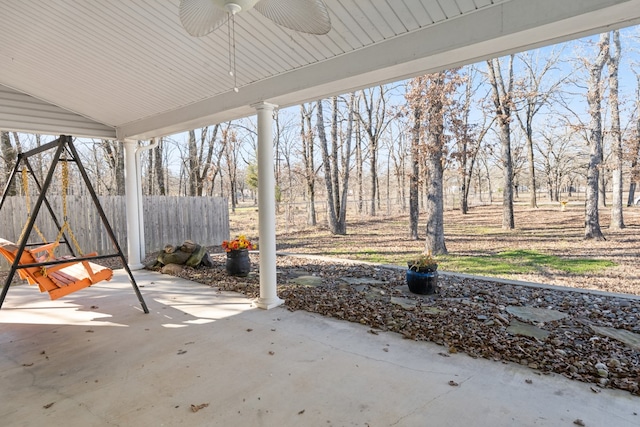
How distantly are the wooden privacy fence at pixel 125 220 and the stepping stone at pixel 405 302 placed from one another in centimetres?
625

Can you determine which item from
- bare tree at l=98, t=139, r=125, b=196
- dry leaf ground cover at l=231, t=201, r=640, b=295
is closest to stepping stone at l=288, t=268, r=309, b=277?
dry leaf ground cover at l=231, t=201, r=640, b=295


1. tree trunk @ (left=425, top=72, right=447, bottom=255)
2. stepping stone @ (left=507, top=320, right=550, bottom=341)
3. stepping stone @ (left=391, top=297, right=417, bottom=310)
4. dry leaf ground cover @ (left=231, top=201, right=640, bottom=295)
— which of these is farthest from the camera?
tree trunk @ (left=425, top=72, right=447, bottom=255)

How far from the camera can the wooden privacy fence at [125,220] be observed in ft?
20.6

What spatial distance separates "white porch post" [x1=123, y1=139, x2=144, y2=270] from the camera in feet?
19.1

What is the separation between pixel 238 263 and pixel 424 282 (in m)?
2.73

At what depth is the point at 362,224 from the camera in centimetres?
1402

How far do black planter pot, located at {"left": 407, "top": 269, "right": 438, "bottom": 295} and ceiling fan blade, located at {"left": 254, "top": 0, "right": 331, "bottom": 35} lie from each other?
3023mm

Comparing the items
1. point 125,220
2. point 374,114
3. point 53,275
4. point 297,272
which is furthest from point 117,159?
point 374,114

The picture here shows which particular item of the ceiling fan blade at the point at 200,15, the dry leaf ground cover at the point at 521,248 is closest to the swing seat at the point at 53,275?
the ceiling fan blade at the point at 200,15

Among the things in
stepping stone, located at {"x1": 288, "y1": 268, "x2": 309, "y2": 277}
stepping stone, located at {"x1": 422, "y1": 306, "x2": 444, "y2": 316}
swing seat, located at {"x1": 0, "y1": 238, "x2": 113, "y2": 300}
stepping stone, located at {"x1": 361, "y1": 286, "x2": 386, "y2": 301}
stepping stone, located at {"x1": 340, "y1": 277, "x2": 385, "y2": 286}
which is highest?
swing seat, located at {"x1": 0, "y1": 238, "x2": 113, "y2": 300}

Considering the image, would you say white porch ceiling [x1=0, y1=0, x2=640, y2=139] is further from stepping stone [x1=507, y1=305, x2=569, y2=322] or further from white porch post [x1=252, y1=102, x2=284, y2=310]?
stepping stone [x1=507, y1=305, x2=569, y2=322]

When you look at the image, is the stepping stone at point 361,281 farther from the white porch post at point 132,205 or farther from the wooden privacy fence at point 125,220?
the wooden privacy fence at point 125,220

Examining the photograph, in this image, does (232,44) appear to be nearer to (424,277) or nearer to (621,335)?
(424,277)

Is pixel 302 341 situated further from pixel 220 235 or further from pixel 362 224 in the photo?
pixel 362 224
